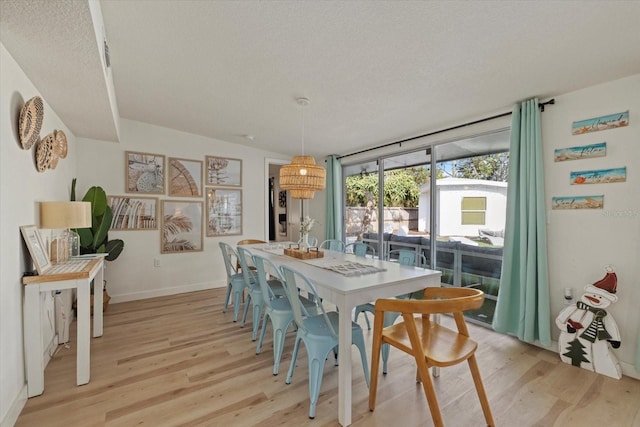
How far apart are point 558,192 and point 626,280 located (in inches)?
33.1

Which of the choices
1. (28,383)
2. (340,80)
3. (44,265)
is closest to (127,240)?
(44,265)

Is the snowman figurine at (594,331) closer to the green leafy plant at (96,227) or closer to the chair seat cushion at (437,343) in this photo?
the chair seat cushion at (437,343)

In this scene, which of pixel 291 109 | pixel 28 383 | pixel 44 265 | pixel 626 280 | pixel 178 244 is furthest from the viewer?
pixel 178 244

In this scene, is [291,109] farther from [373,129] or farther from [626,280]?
[626,280]

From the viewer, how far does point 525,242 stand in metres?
2.70

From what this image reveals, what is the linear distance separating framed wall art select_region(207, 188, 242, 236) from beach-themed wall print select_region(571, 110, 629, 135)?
4.50 metres

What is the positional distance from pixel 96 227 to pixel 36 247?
5.34ft

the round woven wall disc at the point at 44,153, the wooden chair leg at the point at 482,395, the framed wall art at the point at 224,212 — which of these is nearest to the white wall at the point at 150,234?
the framed wall art at the point at 224,212

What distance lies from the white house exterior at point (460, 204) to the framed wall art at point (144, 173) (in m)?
3.89

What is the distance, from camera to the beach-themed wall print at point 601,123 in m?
2.25

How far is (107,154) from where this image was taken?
397 cm

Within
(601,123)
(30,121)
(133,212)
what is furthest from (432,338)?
(133,212)

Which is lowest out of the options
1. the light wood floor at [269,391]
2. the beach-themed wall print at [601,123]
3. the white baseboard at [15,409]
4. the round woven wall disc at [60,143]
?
the light wood floor at [269,391]

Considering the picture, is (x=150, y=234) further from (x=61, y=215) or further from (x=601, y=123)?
(x=601, y=123)
